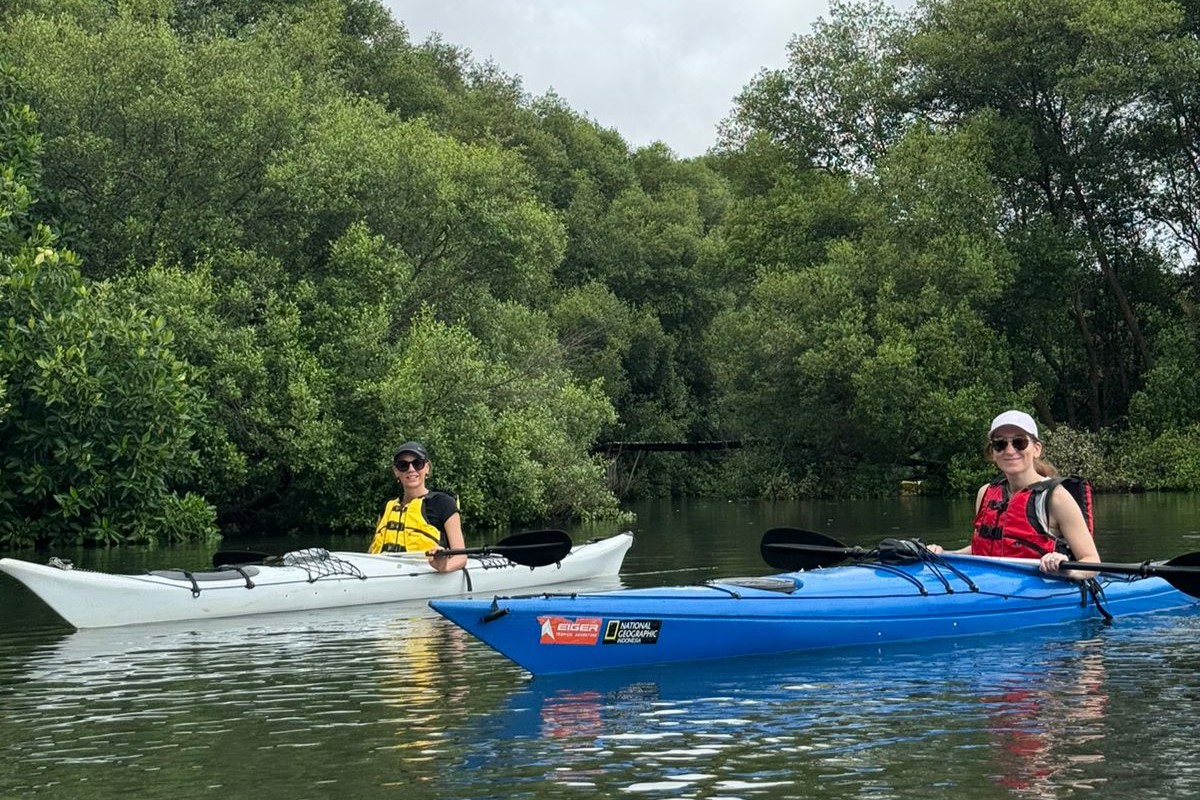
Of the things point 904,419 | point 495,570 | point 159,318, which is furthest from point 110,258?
point 904,419

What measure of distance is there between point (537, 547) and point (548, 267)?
2020cm

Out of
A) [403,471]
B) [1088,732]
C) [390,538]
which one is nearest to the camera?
[1088,732]

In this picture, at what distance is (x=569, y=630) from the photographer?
879 centimetres

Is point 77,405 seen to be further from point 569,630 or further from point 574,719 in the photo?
point 574,719

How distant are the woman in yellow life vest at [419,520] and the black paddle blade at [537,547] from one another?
675 millimetres

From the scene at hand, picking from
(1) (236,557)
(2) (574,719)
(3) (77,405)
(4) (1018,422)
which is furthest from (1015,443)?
(3) (77,405)

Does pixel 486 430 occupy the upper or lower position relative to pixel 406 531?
upper

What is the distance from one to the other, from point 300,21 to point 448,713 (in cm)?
3276

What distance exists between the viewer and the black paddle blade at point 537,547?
38.3ft

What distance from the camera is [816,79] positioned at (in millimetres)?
41719

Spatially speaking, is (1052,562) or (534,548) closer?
(1052,562)

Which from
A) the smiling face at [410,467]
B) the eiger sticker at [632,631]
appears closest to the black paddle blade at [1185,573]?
the eiger sticker at [632,631]

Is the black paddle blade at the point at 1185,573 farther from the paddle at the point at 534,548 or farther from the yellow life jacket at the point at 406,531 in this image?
the yellow life jacket at the point at 406,531

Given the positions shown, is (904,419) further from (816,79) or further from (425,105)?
(425,105)
